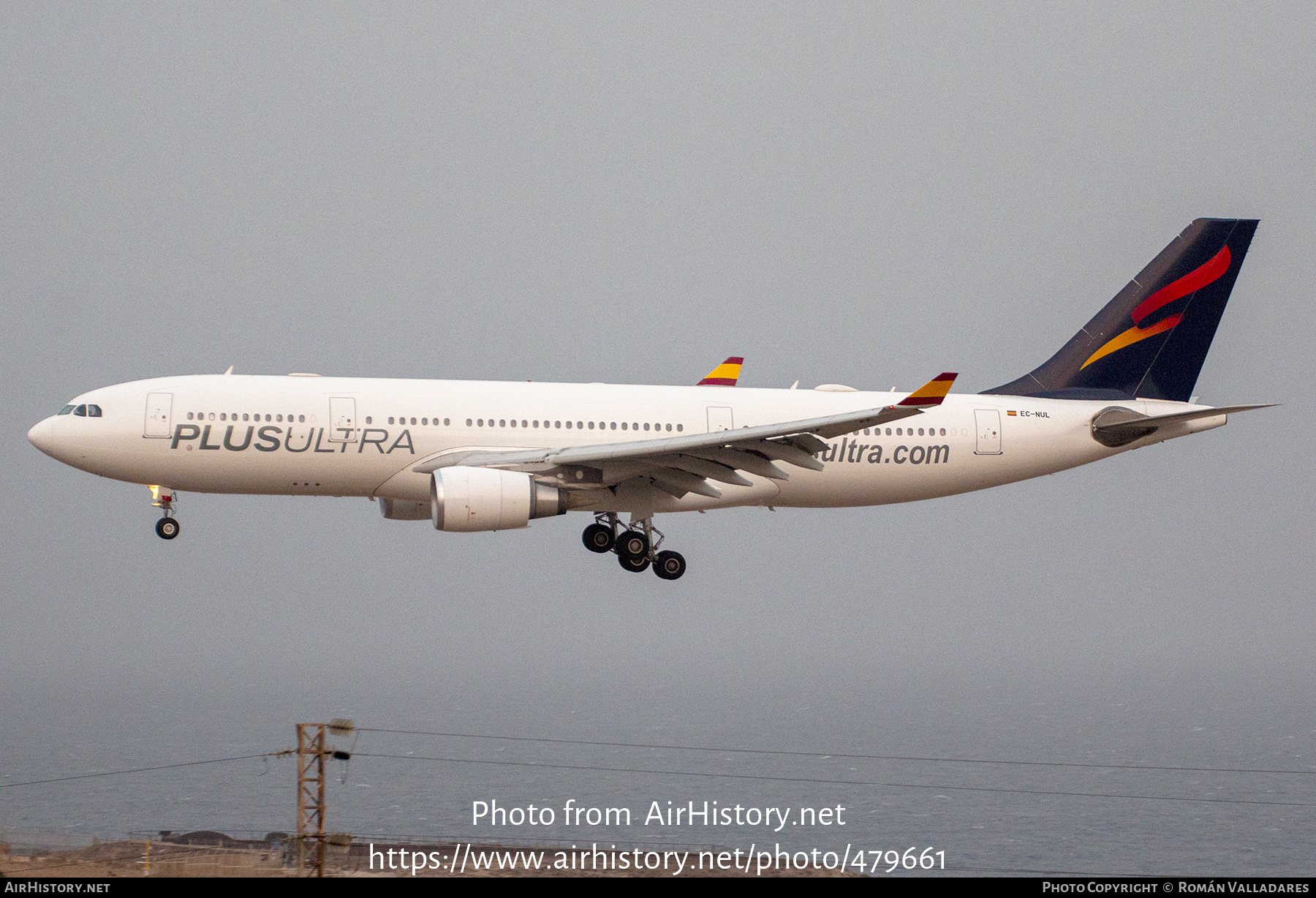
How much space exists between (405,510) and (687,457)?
317 inches

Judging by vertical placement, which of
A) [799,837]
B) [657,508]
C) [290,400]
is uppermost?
[290,400]

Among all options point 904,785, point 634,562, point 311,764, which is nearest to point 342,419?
point 311,764

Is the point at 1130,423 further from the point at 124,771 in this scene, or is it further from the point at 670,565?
the point at 124,771

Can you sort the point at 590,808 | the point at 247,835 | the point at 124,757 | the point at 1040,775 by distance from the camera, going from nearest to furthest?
the point at 247,835 → the point at 590,808 → the point at 1040,775 → the point at 124,757

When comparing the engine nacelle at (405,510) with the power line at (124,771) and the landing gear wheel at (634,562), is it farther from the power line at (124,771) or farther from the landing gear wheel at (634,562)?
the power line at (124,771)

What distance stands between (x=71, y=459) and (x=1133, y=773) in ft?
384

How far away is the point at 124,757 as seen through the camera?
13500 centimetres

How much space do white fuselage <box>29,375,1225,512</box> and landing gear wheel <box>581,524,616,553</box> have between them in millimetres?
1403

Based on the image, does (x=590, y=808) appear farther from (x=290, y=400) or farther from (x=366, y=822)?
(x=290, y=400)

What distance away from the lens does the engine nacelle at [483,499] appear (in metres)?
30.8

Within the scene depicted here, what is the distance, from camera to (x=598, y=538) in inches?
1396

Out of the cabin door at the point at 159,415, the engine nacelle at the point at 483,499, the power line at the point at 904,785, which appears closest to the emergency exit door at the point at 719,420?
the engine nacelle at the point at 483,499

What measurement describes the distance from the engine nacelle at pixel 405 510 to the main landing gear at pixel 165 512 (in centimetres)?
507

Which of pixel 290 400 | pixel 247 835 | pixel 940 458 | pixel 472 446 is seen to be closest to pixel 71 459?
pixel 290 400
